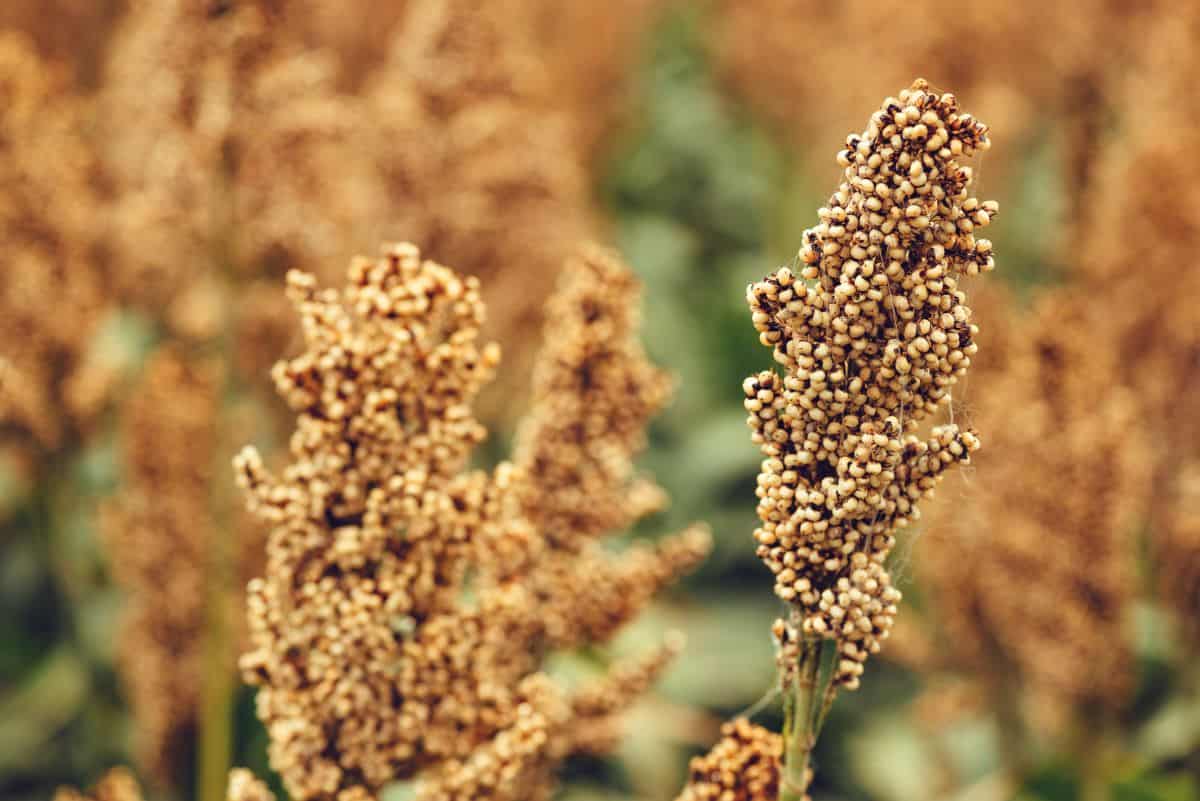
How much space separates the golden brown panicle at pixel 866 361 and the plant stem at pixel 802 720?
0.11ft

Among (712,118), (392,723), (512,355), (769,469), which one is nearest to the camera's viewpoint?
(769,469)

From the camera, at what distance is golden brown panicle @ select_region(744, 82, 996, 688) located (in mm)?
1225

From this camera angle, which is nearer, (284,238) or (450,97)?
(284,238)

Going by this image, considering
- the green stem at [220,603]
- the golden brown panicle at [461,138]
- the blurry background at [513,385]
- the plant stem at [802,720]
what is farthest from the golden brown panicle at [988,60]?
the plant stem at [802,720]

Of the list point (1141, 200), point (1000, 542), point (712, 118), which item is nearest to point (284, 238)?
point (1000, 542)

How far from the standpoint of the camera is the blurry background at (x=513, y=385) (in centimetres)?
289

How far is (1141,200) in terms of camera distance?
3.87m

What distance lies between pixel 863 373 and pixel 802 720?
41cm

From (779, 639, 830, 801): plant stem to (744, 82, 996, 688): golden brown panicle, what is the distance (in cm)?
3

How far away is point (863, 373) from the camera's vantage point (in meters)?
1.27

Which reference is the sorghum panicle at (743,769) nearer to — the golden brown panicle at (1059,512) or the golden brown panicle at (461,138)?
the golden brown panicle at (1059,512)

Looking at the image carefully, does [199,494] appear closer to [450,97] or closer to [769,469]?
[450,97]

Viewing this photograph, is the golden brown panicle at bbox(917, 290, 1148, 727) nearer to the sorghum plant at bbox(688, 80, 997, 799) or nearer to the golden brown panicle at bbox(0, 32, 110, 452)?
the sorghum plant at bbox(688, 80, 997, 799)

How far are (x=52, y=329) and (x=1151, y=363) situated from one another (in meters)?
3.42
